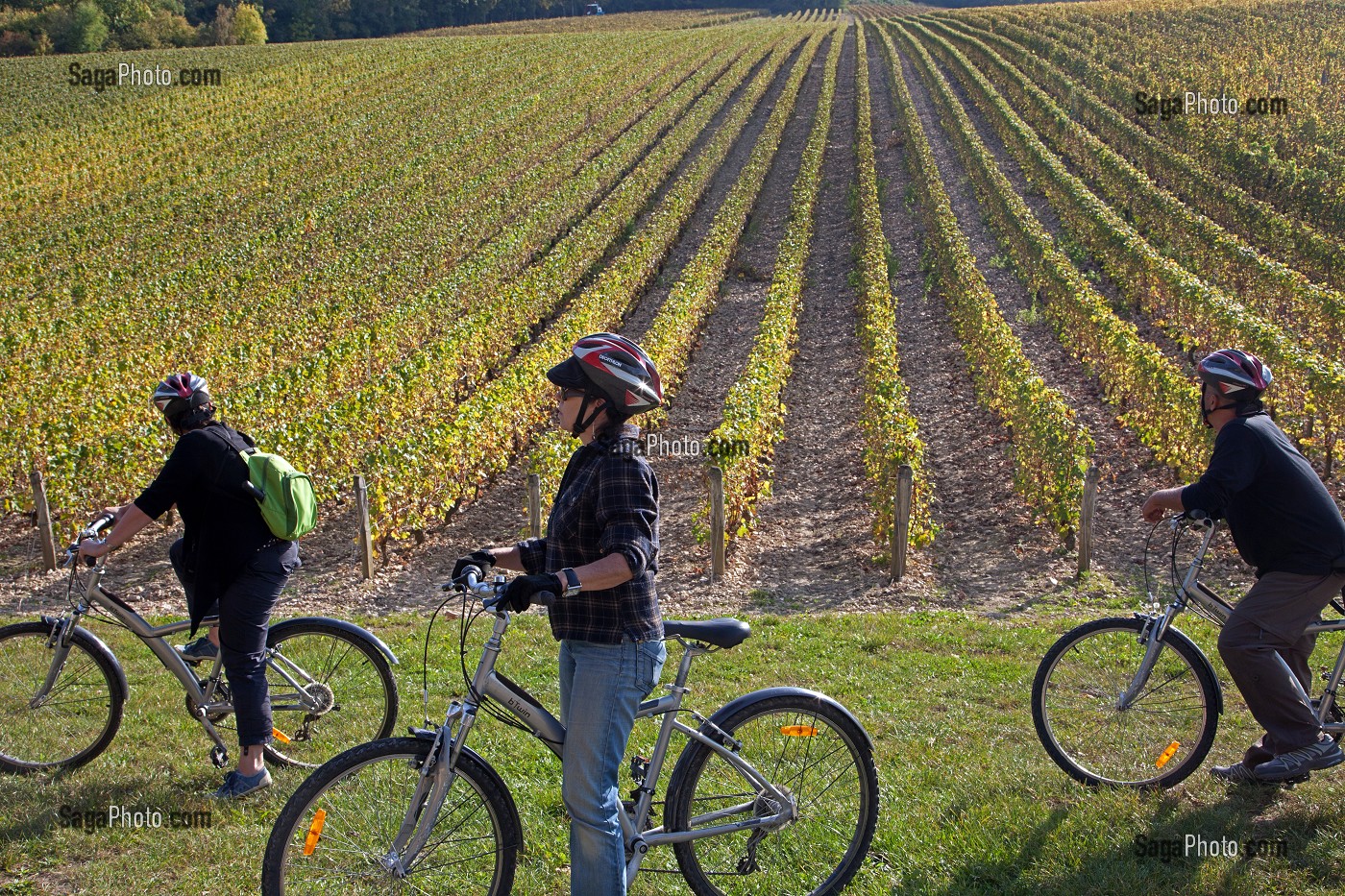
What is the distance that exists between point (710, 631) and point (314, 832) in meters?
1.56

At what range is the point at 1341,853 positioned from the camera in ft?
14.3

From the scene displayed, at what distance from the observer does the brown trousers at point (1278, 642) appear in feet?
15.7

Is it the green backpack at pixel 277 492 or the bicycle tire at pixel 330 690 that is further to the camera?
the bicycle tire at pixel 330 690

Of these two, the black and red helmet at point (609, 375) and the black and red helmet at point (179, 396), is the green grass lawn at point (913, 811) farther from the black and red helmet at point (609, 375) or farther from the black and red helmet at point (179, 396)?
the black and red helmet at point (609, 375)

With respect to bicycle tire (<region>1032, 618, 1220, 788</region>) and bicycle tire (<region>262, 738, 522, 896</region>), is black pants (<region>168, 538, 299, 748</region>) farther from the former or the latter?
bicycle tire (<region>1032, 618, 1220, 788</region>)

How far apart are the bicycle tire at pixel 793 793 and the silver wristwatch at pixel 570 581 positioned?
99 cm

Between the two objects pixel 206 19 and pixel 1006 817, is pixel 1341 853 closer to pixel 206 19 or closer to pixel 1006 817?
pixel 1006 817

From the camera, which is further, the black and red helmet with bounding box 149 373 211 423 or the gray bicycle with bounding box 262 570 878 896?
the black and red helmet with bounding box 149 373 211 423

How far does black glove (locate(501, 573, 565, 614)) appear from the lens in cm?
352

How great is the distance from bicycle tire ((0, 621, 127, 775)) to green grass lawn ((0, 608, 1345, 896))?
155mm

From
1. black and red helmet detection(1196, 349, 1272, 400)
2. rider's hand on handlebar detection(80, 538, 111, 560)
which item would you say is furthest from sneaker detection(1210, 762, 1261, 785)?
rider's hand on handlebar detection(80, 538, 111, 560)

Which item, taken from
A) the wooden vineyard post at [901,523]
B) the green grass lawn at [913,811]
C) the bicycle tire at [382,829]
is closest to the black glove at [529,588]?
the bicycle tire at [382,829]

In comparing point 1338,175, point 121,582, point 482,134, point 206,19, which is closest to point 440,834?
point 121,582

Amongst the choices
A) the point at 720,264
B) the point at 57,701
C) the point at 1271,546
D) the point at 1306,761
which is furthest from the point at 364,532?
the point at 720,264
